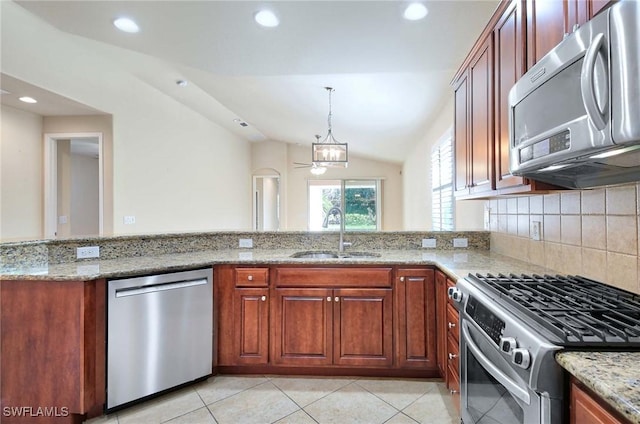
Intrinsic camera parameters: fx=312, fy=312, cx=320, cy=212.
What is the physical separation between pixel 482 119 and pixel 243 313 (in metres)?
2.09

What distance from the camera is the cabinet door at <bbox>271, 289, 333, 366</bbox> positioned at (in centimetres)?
229

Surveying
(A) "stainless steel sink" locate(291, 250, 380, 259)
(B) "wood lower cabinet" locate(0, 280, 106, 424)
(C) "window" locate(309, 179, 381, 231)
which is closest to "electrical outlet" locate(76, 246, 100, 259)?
(B) "wood lower cabinet" locate(0, 280, 106, 424)

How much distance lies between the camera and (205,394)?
214 cm

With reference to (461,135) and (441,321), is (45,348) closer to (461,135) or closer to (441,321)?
(441,321)

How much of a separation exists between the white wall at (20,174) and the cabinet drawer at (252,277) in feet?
10.2

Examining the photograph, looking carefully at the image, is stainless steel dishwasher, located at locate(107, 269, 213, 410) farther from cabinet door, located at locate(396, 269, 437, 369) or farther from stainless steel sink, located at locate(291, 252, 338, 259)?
cabinet door, located at locate(396, 269, 437, 369)

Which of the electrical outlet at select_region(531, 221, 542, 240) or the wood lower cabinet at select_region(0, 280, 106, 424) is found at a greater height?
the electrical outlet at select_region(531, 221, 542, 240)

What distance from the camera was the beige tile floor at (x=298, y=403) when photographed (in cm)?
188

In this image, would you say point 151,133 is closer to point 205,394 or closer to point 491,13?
point 205,394

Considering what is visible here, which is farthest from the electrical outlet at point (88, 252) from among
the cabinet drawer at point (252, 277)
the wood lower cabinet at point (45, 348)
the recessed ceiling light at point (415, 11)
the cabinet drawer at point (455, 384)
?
the recessed ceiling light at point (415, 11)

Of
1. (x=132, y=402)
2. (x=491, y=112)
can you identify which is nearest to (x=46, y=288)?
(x=132, y=402)

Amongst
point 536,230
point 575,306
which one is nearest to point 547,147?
point 575,306

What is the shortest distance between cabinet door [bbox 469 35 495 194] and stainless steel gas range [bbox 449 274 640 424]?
0.68 meters

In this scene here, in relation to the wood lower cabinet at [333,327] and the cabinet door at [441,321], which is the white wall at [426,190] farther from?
the wood lower cabinet at [333,327]
